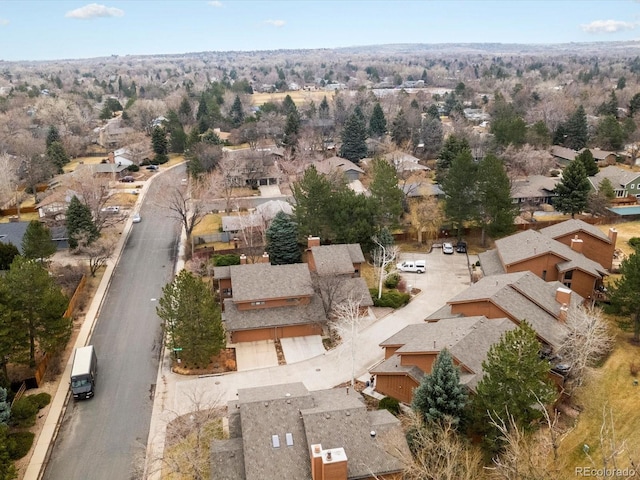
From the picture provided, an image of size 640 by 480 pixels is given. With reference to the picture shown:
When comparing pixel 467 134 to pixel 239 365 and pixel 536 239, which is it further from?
pixel 239 365

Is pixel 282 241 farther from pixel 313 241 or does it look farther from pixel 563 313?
pixel 563 313

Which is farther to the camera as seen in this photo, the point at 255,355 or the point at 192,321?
the point at 255,355

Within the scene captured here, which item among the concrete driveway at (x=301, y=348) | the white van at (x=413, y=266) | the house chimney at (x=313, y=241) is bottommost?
the concrete driveway at (x=301, y=348)

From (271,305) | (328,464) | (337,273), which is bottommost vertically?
(271,305)

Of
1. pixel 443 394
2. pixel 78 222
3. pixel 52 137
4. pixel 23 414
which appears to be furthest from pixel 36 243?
pixel 52 137

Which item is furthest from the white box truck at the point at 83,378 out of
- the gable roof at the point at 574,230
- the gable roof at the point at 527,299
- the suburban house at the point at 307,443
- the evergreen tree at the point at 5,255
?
the gable roof at the point at 574,230

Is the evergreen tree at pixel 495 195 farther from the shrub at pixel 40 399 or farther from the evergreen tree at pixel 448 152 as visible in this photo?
the shrub at pixel 40 399

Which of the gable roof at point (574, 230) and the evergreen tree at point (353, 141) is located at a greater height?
the evergreen tree at point (353, 141)

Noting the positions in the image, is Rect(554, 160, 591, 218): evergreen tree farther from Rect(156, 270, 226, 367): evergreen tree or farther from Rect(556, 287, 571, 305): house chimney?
Rect(156, 270, 226, 367): evergreen tree
